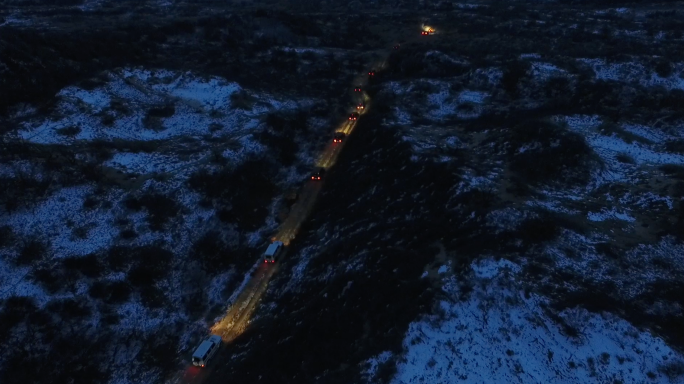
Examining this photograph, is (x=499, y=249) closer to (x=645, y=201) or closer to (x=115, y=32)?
(x=645, y=201)

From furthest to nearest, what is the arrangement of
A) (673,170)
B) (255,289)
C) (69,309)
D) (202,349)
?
(673,170)
(255,289)
(69,309)
(202,349)

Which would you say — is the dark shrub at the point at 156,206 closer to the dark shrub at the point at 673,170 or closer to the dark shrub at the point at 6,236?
the dark shrub at the point at 6,236

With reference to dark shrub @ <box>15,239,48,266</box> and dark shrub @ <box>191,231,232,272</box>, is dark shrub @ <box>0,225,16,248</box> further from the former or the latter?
dark shrub @ <box>191,231,232,272</box>

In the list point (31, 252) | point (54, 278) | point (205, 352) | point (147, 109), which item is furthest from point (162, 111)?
point (205, 352)

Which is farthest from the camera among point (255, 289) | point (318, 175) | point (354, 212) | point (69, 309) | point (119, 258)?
point (318, 175)

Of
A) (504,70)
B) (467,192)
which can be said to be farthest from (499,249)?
(504,70)

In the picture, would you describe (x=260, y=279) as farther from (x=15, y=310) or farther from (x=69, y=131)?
(x=69, y=131)
